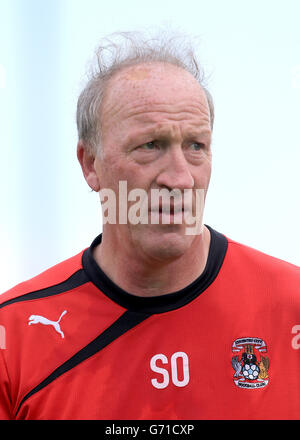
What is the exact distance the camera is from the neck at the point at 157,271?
7.70ft

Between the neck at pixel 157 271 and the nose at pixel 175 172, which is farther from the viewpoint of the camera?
the neck at pixel 157 271

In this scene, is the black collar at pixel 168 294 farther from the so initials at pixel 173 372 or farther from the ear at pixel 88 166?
the ear at pixel 88 166

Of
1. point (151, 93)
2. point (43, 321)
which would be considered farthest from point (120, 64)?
point (43, 321)

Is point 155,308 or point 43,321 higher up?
point 155,308

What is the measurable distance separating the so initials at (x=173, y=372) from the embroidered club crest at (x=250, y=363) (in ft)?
0.57

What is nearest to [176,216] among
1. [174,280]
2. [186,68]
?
[174,280]

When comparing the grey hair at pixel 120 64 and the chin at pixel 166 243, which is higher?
the grey hair at pixel 120 64

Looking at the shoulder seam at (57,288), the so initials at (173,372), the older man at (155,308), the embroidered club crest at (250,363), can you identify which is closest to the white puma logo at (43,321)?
the older man at (155,308)

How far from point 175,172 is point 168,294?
0.48 metres

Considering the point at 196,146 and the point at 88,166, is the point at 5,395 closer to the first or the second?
the point at 88,166

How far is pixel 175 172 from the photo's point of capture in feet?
7.09
